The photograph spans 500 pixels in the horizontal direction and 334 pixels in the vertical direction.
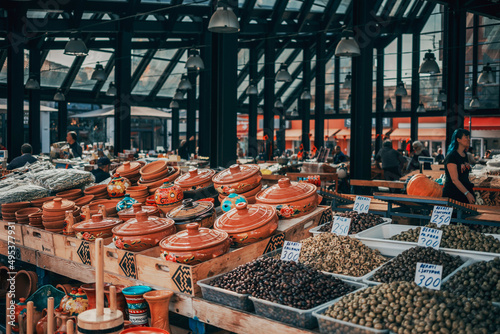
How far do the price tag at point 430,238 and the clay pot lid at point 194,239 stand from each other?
3.41 ft

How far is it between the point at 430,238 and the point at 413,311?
894 millimetres

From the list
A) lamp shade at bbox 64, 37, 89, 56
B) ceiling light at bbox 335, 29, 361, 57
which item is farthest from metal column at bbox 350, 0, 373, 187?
lamp shade at bbox 64, 37, 89, 56

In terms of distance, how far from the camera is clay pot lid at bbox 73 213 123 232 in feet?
9.78

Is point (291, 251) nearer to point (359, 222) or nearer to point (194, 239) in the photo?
point (194, 239)

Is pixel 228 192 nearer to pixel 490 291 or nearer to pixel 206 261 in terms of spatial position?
pixel 206 261

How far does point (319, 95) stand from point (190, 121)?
438cm

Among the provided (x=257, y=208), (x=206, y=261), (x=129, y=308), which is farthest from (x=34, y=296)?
(x=257, y=208)

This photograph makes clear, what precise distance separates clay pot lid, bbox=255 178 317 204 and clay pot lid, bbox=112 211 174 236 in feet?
2.11

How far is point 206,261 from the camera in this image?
7.83ft

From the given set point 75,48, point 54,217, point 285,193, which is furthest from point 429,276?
point 75,48

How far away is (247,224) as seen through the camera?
2.69 metres

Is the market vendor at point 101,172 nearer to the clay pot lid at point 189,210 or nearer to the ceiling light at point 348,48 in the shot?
the clay pot lid at point 189,210

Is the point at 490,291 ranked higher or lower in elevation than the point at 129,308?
higher

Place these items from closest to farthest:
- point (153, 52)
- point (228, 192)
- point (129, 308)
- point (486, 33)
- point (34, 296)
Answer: point (129, 308), point (34, 296), point (228, 192), point (153, 52), point (486, 33)
